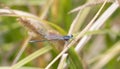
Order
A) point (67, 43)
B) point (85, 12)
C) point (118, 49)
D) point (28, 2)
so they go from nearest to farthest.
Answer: point (67, 43)
point (85, 12)
point (118, 49)
point (28, 2)

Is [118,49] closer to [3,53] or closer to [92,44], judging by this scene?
[92,44]

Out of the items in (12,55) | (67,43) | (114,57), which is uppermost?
(12,55)

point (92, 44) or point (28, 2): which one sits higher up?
point (28, 2)

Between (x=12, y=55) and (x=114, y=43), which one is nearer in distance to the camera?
(x=114, y=43)

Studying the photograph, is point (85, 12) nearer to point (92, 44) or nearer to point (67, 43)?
point (67, 43)

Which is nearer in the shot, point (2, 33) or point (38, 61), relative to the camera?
point (38, 61)

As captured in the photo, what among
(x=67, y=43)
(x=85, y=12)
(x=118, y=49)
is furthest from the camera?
(x=118, y=49)

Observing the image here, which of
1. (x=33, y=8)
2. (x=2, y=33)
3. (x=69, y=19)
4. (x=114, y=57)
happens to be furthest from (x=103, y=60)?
(x=2, y=33)

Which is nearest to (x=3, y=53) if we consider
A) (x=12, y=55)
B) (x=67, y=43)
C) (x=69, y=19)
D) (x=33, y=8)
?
(x=12, y=55)

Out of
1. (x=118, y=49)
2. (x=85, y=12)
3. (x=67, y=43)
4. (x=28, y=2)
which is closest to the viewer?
(x=67, y=43)
